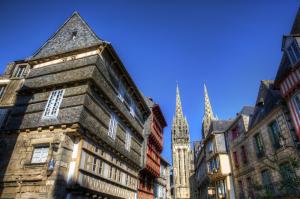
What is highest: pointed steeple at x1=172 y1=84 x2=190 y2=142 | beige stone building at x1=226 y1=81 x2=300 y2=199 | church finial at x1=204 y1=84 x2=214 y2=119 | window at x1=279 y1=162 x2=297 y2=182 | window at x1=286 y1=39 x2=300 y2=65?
church finial at x1=204 y1=84 x2=214 y2=119

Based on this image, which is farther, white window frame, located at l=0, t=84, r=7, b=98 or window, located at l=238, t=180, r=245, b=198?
window, located at l=238, t=180, r=245, b=198

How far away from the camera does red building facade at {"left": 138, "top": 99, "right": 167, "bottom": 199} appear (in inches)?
632

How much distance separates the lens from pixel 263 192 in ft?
42.9

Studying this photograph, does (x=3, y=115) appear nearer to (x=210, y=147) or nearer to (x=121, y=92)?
(x=121, y=92)

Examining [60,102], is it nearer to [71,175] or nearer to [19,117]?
[19,117]

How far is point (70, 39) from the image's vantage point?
11898mm

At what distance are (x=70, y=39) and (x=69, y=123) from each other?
579 centimetres

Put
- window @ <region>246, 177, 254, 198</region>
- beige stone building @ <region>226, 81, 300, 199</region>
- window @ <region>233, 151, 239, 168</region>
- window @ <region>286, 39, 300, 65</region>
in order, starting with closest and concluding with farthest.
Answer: window @ <region>286, 39, 300, 65</region>, beige stone building @ <region>226, 81, 300, 199</region>, window @ <region>246, 177, 254, 198</region>, window @ <region>233, 151, 239, 168</region>

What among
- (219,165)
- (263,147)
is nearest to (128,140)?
(263,147)

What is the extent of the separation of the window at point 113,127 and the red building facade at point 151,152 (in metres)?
5.13

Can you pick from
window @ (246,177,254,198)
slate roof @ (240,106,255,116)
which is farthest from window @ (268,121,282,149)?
slate roof @ (240,106,255,116)

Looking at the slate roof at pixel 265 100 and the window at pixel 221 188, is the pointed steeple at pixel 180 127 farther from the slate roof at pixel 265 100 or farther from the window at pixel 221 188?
the slate roof at pixel 265 100

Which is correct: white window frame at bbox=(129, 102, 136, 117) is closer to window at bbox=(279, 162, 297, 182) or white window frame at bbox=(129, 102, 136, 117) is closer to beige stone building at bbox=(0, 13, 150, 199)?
beige stone building at bbox=(0, 13, 150, 199)

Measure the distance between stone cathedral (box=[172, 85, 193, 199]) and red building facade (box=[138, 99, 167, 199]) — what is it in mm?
38954
